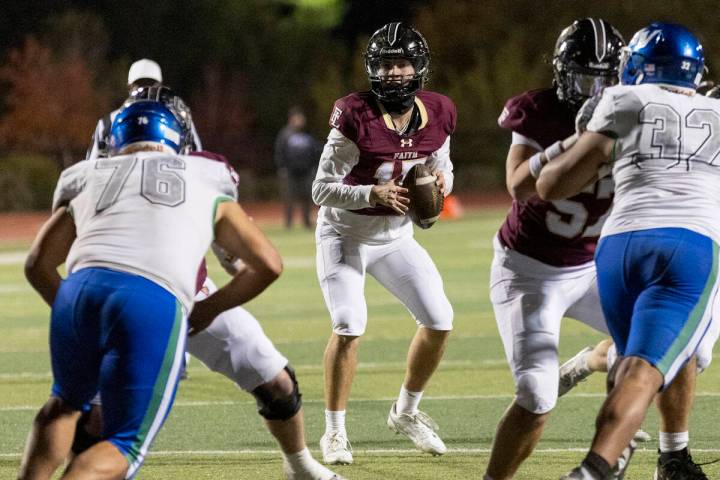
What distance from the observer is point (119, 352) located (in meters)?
3.62

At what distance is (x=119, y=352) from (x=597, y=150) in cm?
157

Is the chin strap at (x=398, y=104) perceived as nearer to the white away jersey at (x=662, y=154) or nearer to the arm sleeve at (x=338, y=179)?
Result: the arm sleeve at (x=338, y=179)

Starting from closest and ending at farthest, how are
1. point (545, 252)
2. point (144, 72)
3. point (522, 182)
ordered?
point (522, 182), point (545, 252), point (144, 72)

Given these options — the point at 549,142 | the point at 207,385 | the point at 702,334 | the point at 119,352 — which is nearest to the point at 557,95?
the point at 549,142

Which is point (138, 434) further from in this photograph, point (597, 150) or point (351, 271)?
point (351, 271)

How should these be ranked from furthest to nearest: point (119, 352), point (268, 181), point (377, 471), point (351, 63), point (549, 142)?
1. point (351, 63)
2. point (268, 181)
3. point (377, 471)
4. point (549, 142)
5. point (119, 352)

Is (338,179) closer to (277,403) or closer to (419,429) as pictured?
(419,429)

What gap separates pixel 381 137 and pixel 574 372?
138 cm

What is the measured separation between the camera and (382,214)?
19.3ft

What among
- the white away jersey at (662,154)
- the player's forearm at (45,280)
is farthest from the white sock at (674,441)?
the player's forearm at (45,280)

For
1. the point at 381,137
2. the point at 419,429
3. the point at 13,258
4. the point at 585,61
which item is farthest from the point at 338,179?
the point at 13,258

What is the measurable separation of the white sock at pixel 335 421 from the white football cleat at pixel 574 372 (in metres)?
1.02

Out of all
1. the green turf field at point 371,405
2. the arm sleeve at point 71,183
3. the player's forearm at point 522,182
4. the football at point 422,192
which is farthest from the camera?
the football at point 422,192

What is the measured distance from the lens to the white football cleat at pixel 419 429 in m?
5.59
